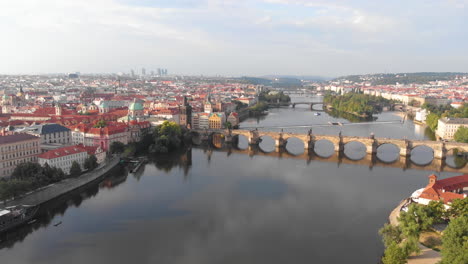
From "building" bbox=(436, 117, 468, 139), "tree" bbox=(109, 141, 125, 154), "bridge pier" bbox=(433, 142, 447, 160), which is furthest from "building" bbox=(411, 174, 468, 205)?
"building" bbox=(436, 117, 468, 139)

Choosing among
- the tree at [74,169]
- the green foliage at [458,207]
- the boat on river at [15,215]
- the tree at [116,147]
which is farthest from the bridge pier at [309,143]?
the boat on river at [15,215]

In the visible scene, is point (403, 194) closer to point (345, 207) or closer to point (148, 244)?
point (345, 207)

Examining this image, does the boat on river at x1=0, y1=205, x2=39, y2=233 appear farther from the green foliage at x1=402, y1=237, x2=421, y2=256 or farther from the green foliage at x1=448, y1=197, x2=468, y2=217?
the green foliage at x1=448, y1=197, x2=468, y2=217

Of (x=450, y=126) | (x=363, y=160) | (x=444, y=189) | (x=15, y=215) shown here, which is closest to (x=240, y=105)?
(x=450, y=126)

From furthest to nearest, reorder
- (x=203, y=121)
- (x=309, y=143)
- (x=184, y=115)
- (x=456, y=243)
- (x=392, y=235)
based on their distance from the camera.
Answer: (x=203, y=121), (x=184, y=115), (x=309, y=143), (x=392, y=235), (x=456, y=243)

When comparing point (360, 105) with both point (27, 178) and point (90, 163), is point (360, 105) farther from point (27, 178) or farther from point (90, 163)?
point (27, 178)

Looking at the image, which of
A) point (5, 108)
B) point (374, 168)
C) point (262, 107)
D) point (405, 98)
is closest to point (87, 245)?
point (374, 168)
